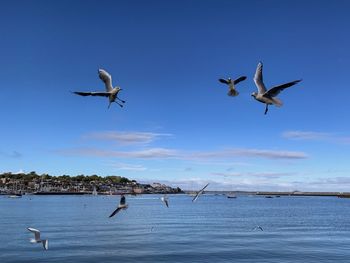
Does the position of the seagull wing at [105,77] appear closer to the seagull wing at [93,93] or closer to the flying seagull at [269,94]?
the seagull wing at [93,93]

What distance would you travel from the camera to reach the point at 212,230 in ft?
254

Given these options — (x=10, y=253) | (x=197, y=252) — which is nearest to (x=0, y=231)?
(x=10, y=253)

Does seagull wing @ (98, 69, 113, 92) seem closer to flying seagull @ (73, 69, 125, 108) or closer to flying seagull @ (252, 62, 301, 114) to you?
flying seagull @ (73, 69, 125, 108)

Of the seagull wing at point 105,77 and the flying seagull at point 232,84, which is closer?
the flying seagull at point 232,84

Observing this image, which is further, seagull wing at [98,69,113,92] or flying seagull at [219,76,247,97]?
seagull wing at [98,69,113,92]

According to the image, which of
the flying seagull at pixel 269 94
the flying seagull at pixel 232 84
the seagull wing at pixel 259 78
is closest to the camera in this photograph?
the flying seagull at pixel 269 94

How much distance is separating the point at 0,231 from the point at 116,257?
3248 cm

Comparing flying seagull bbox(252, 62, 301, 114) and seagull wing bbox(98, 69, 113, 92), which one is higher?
seagull wing bbox(98, 69, 113, 92)

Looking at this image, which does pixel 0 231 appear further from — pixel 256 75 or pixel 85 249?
pixel 256 75

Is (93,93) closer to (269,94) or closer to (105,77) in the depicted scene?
(105,77)

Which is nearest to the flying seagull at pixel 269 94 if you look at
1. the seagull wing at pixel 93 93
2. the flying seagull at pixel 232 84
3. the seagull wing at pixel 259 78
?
the seagull wing at pixel 259 78

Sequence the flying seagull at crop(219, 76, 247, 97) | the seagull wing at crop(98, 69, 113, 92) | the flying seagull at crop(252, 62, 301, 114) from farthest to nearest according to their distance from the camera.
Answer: the seagull wing at crop(98, 69, 113, 92) < the flying seagull at crop(219, 76, 247, 97) < the flying seagull at crop(252, 62, 301, 114)

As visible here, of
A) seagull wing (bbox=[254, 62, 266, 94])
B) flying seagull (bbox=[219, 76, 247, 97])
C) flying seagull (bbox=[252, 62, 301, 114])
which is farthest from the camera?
seagull wing (bbox=[254, 62, 266, 94])

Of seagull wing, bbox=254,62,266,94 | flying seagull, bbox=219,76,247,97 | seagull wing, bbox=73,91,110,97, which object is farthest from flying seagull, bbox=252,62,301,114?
seagull wing, bbox=73,91,110,97
